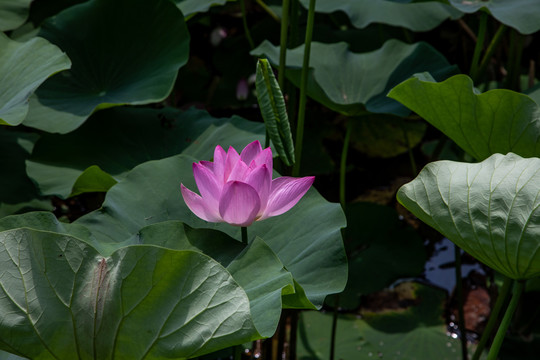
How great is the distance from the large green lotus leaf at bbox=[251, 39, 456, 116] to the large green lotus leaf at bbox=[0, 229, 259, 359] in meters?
0.86

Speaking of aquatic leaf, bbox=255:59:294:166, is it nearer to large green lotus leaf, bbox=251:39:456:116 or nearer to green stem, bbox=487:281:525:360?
green stem, bbox=487:281:525:360

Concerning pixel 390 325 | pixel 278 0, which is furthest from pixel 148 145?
pixel 278 0

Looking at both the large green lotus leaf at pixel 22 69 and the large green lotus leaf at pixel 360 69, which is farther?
the large green lotus leaf at pixel 360 69

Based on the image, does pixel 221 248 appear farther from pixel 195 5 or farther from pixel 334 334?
pixel 195 5

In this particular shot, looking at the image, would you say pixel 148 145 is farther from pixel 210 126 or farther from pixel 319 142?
pixel 319 142

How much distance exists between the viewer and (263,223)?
1.04 meters

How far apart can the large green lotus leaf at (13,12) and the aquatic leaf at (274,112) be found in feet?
3.83

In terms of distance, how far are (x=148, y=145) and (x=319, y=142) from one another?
0.85 m

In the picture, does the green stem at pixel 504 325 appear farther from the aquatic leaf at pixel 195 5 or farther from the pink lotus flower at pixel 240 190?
the aquatic leaf at pixel 195 5

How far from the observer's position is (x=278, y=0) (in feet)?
7.28

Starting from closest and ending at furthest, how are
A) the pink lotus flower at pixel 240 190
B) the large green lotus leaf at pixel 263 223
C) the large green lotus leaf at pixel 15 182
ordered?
the pink lotus flower at pixel 240 190 < the large green lotus leaf at pixel 263 223 < the large green lotus leaf at pixel 15 182

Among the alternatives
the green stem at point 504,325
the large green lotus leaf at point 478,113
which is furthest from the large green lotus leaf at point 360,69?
the green stem at point 504,325

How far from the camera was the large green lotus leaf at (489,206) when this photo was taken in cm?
81

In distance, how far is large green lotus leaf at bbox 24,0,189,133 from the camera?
1569mm
